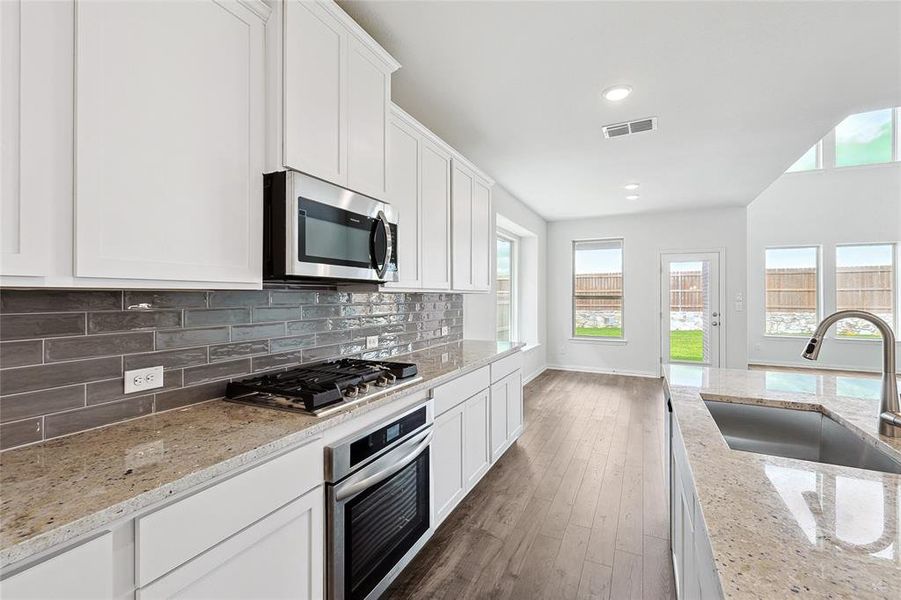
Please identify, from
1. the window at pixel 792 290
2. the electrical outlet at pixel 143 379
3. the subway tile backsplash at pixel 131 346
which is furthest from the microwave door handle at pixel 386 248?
the window at pixel 792 290

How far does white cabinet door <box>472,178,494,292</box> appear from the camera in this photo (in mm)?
3422

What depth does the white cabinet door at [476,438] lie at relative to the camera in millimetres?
2477

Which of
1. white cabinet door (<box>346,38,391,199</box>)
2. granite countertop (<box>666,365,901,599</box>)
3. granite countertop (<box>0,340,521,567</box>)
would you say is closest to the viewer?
granite countertop (<box>666,365,901,599</box>)

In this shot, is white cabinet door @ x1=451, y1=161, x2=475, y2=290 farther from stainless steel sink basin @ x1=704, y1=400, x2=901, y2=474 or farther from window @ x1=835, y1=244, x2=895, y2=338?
window @ x1=835, y1=244, x2=895, y2=338

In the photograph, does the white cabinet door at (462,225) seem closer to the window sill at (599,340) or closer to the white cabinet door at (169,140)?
the white cabinet door at (169,140)

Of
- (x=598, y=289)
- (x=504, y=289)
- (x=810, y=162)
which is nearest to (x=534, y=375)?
(x=504, y=289)

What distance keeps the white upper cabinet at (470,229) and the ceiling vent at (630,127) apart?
42.5 inches

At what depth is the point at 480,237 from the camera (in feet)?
11.7

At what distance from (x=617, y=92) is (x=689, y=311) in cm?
473

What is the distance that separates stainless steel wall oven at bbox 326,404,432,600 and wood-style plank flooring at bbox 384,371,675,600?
250 millimetres

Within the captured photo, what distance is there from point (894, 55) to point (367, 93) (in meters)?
2.87

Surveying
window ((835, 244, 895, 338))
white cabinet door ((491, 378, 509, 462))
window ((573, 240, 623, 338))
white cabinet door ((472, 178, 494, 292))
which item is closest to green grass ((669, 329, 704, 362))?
window ((573, 240, 623, 338))

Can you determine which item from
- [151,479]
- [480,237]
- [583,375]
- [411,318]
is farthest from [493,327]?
[151,479]

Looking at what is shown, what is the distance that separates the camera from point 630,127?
313 cm
